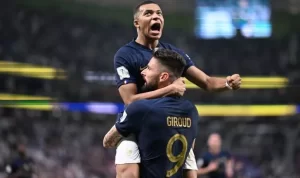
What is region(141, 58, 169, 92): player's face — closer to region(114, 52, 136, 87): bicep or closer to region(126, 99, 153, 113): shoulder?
region(126, 99, 153, 113): shoulder

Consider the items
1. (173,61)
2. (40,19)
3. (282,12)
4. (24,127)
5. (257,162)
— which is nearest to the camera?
(173,61)

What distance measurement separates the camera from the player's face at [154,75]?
10.3 ft

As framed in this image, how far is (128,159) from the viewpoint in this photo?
10.5 ft

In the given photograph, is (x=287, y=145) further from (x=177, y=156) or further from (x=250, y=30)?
(x=177, y=156)

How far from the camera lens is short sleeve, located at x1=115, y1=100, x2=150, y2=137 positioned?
10.0 ft

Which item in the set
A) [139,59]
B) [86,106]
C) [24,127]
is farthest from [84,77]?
[139,59]

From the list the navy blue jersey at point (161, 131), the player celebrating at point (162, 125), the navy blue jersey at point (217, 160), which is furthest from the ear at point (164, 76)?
the navy blue jersey at point (217, 160)

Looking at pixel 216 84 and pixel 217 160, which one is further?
pixel 217 160

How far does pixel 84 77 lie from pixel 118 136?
9.74 m

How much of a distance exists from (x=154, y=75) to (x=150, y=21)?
0.58 meters

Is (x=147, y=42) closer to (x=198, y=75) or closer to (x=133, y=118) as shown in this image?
(x=198, y=75)

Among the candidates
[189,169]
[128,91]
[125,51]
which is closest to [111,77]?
[125,51]

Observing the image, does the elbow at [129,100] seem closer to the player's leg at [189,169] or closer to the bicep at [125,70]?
A: the bicep at [125,70]

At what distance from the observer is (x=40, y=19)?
15.2 m
